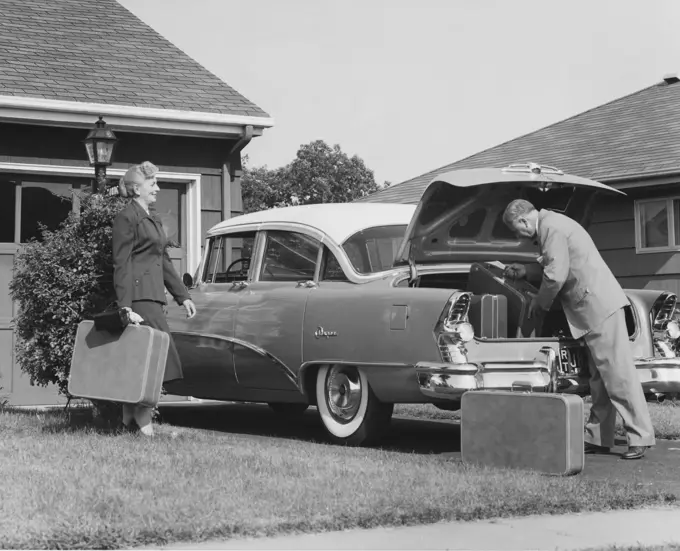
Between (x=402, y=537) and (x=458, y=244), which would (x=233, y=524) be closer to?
(x=402, y=537)

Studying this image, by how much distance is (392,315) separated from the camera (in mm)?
8406

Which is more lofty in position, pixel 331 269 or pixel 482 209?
pixel 482 209

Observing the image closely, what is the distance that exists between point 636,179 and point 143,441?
9359mm

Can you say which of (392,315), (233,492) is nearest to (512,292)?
(392,315)

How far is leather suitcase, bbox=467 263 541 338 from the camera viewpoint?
8.73 m

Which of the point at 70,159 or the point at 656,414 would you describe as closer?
the point at 656,414

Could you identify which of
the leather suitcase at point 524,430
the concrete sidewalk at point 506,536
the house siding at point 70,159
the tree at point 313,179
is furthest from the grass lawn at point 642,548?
the tree at point 313,179

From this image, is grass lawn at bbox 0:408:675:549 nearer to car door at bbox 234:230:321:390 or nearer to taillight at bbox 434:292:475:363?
taillight at bbox 434:292:475:363

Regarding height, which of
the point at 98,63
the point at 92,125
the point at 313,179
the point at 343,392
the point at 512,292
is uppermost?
the point at 313,179

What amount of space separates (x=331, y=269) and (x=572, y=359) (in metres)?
2.06

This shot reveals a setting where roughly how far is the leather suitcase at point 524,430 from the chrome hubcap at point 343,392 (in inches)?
54.6

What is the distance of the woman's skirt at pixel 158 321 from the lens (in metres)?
8.63

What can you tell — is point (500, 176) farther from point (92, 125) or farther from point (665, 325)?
point (92, 125)

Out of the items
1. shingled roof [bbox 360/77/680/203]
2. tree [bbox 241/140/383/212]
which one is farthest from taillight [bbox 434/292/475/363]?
tree [bbox 241/140/383/212]
